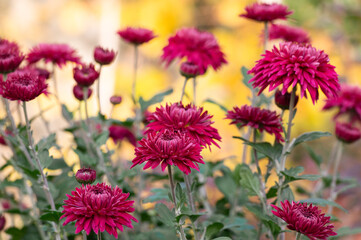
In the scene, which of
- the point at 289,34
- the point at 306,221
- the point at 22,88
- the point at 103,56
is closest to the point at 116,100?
the point at 103,56

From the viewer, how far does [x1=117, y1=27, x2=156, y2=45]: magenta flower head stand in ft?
4.63

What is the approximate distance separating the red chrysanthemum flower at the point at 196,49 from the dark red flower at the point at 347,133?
0.47m

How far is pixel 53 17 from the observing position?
6848mm

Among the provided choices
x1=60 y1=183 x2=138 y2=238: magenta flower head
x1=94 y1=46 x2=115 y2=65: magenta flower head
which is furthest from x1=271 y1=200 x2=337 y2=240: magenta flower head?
x1=94 y1=46 x2=115 y2=65: magenta flower head

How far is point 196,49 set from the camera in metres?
1.33

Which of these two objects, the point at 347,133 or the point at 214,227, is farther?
the point at 347,133

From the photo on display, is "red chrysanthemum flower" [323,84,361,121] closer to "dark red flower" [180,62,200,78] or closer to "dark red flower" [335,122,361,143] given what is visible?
"dark red flower" [335,122,361,143]

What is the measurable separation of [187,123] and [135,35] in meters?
0.58

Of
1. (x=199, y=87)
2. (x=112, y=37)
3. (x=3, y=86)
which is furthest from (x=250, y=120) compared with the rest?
(x=112, y=37)

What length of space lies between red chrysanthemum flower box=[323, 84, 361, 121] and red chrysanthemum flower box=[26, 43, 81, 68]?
3.09 feet

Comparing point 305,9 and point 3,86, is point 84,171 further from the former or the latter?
point 305,9

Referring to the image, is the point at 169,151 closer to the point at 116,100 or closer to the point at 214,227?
the point at 214,227

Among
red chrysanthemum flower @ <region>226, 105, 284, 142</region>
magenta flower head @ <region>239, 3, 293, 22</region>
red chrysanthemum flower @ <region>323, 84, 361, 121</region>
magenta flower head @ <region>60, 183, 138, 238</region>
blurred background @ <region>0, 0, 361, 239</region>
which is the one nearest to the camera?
magenta flower head @ <region>60, 183, 138, 238</region>

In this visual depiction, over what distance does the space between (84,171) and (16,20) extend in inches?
244
